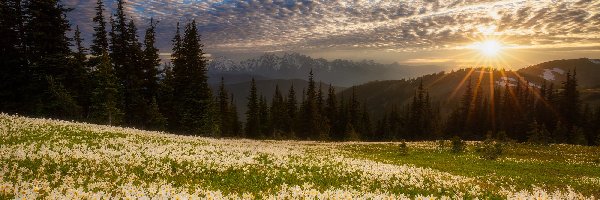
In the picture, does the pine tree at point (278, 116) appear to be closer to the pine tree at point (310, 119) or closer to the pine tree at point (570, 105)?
the pine tree at point (310, 119)

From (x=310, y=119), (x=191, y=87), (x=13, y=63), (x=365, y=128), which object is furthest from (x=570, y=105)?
(x=13, y=63)

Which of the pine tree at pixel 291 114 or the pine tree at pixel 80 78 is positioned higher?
the pine tree at pixel 80 78

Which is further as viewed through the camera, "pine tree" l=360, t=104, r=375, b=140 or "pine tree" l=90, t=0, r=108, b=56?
"pine tree" l=360, t=104, r=375, b=140

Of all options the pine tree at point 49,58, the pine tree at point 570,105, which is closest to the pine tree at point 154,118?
the pine tree at point 49,58

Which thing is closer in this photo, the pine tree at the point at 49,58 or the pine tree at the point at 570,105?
the pine tree at the point at 49,58

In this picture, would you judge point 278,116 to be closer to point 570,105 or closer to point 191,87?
point 191,87

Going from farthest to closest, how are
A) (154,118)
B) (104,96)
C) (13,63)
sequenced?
(154,118) < (104,96) < (13,63)

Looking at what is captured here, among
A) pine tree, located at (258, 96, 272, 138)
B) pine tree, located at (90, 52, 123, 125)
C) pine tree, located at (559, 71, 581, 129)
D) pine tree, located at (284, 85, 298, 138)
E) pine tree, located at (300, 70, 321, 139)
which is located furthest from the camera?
pine tree, located at (284, 85, 298, 138)

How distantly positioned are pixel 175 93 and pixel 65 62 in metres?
18.7

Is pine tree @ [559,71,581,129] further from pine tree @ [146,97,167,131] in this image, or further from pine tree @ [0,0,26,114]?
pine tree @ [0,0,26,114]

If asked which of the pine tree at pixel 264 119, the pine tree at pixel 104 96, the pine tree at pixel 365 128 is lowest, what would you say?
the pine tree at pixel 365 128

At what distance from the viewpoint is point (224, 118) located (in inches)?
3519

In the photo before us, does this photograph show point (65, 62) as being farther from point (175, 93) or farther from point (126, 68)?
point (175, 93)

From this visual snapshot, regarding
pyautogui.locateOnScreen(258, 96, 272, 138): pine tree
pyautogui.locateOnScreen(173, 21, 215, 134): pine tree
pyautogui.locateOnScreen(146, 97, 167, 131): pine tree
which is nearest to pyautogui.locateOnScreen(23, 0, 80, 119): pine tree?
pyautogui.locateOnScreen(146, 97, 167, 131): pine tree
